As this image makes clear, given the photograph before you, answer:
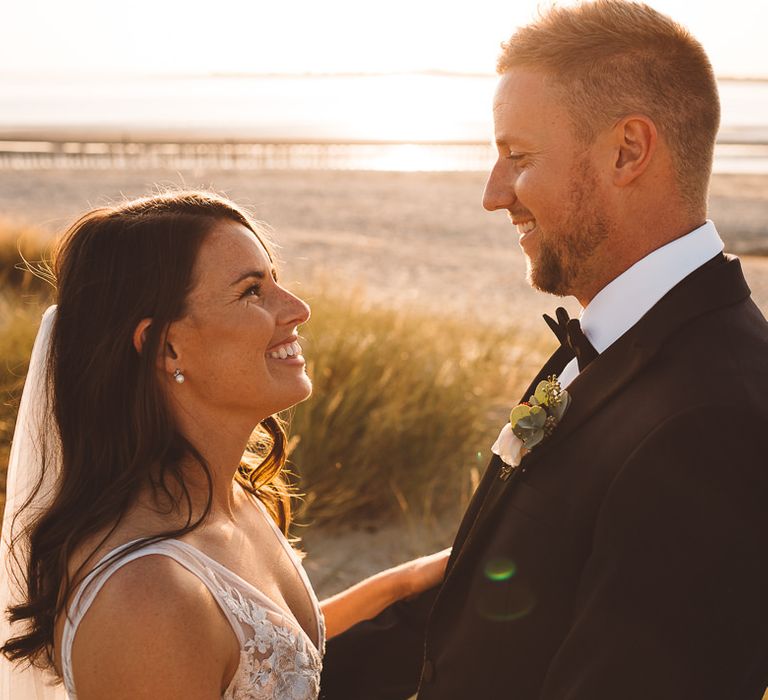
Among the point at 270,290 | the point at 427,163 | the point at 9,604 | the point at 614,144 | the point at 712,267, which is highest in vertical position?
the point at 614,144

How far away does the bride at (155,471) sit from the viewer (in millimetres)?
2494

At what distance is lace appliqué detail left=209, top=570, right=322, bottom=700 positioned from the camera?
2.70m

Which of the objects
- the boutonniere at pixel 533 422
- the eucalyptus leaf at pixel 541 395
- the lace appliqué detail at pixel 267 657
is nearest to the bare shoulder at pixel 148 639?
the lace appliqué detail at pixel 267 657

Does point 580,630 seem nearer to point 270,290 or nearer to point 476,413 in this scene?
point 270,290

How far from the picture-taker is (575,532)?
2.41 metres

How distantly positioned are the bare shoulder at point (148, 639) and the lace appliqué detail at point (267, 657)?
0.43 ft

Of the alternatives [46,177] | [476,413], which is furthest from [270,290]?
[46,177]

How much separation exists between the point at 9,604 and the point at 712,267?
8.08 feet

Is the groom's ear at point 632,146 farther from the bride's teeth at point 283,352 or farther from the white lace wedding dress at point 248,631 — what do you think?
the white lace wedding dress at point 248,631

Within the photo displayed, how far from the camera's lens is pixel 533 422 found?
8.52 feet

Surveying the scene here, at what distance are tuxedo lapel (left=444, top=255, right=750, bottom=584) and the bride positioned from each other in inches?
31.4

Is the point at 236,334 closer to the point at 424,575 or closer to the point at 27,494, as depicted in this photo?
the point at 27,494

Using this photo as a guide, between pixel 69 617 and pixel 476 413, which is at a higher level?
pixel 69 617

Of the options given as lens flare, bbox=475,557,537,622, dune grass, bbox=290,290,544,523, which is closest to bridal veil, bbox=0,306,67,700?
lens flare, bbox=475,557,537,622
